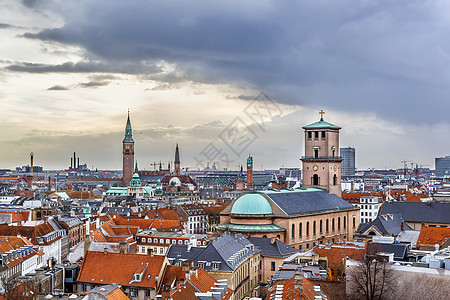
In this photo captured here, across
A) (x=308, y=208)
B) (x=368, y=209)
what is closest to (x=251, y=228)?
(x=308, y=208)

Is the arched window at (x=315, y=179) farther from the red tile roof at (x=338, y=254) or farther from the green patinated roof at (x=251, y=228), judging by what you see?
the red tile roof at (x=338, y=254)

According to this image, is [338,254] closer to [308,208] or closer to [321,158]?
[308,208]

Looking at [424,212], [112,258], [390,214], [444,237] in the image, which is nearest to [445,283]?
[112,258]

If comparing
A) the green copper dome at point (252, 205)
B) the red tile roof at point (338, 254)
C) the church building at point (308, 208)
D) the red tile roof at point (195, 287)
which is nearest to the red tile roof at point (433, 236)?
the red tile roof at point (338, 254)

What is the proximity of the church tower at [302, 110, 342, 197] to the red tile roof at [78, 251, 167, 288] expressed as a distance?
5988 cm

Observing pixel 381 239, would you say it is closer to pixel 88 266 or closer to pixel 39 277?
pixel 88 266

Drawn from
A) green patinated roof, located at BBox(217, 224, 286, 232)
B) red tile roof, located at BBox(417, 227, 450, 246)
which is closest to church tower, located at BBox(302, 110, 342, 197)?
green patinated roof, located at BBox(217, 224, 286, 232)

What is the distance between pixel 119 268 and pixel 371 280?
25.3 m

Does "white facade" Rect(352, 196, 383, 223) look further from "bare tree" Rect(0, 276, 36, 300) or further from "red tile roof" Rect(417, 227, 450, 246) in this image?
"bare tree" Rect(0, 276, 36, 300)

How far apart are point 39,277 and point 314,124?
2888 inches

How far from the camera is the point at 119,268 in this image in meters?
57.6

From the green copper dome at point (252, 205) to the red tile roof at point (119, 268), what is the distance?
3307cm

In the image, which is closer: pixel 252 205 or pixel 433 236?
pixel 433 236

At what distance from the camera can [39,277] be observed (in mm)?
52750
